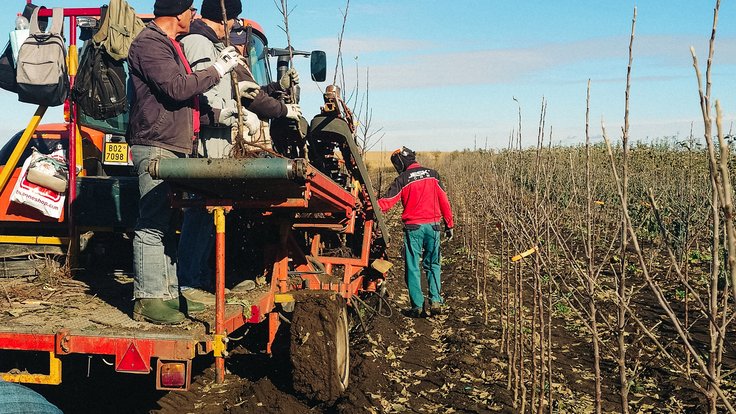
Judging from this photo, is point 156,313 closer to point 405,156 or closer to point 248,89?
point 248,89

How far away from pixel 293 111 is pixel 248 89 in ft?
2.37

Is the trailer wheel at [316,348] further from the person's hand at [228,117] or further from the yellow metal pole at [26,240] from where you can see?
the yellow metal pole at [26,240]

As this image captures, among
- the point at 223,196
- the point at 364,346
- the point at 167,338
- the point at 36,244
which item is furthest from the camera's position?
the point at 364,346

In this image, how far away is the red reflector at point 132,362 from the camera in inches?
144

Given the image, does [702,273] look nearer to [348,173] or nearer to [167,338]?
[348,173]

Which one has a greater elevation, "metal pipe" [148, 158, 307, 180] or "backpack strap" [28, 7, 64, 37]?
"backpack strap" [28, 7, 64, 37]

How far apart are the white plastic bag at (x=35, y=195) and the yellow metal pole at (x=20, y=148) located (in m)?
0.08

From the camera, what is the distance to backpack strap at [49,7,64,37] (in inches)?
217

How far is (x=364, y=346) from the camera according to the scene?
6375 millimetres

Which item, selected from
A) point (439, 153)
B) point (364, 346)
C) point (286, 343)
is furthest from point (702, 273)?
point (439, 153)

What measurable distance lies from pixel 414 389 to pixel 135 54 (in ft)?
10.3

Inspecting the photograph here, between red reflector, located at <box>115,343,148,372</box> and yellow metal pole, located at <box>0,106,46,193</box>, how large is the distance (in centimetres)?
241

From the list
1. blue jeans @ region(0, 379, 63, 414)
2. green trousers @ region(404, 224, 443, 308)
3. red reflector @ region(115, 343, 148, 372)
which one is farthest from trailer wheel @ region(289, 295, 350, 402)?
green trousers @ region(404, 224, 443, 308)

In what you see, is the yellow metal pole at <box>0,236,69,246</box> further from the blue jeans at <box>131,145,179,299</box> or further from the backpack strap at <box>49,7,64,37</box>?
the blue jeans at <box>131,145,179,299</box>
